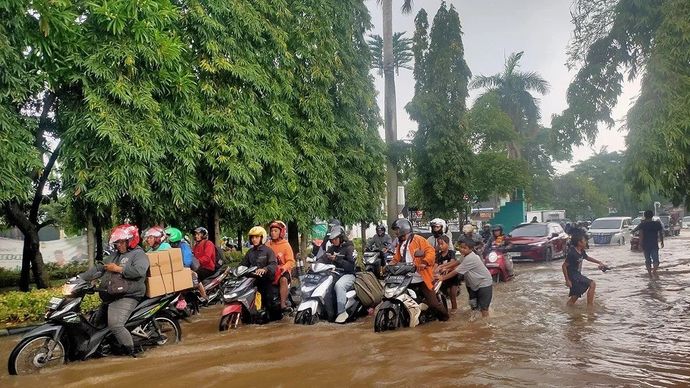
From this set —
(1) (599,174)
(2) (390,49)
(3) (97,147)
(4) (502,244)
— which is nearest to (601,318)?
(4) (502,244)

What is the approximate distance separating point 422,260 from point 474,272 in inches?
40.3

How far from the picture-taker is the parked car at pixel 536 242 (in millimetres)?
21500

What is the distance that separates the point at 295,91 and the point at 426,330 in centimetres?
1098

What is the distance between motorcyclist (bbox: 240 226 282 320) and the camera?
31.5 feet

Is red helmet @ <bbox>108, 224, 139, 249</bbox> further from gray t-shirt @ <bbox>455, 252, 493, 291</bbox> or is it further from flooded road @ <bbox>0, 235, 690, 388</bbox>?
gray t-shirt @ <bbox>455, 252, 493, 291</bbox>

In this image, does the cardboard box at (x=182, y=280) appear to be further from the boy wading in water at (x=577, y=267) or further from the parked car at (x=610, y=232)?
the parked car at (x=610, y=232)

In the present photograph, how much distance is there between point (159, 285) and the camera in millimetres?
7672

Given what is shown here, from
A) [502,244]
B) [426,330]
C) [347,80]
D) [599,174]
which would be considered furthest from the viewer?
[599,174]

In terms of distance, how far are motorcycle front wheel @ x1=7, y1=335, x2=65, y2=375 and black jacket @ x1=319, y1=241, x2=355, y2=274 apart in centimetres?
426

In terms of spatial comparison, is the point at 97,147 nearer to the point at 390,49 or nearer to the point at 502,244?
the point at 502,244

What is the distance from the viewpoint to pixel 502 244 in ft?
54.6

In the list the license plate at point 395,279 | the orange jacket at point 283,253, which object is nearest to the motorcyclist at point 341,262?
the orange jacket at point 283,253

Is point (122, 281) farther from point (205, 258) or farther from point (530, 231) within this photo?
point (530, 231)

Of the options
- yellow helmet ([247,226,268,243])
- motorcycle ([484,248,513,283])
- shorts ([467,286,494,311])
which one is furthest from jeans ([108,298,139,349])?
motorcycle ([484,248,513,283])
